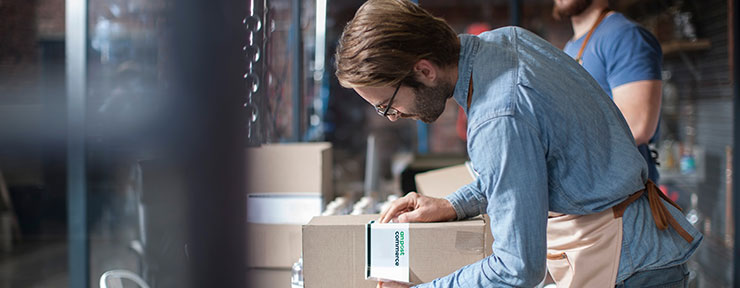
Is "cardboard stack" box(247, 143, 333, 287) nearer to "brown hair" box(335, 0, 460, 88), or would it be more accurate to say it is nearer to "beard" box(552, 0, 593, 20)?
"brown hair" box(335, 0, 460, 88)

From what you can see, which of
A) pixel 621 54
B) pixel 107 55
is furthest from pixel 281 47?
pixel 107 55

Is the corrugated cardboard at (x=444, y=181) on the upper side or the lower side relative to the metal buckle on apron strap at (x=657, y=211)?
lower

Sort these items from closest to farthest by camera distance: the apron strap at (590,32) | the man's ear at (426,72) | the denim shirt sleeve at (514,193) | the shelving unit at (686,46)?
the denim shirt sleeve at (514,193) < the man's ear at (426,72) < the apron strap at (590,32) < the shelving unit at (686,46)

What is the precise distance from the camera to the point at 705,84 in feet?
12.1

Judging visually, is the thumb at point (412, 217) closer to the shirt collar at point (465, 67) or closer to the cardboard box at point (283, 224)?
the shirt collar at point (465, 67)

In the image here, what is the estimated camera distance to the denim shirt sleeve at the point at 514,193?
76 cm

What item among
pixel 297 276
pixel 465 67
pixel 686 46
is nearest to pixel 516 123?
pixel 465 67

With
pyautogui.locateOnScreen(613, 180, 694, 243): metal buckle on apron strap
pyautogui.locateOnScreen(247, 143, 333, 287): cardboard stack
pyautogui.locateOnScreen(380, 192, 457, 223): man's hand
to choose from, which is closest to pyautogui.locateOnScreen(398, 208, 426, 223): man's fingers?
pyautogui.locateOnScreen(380, 192, 457, 223): man's hand

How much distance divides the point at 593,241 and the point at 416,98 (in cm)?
40

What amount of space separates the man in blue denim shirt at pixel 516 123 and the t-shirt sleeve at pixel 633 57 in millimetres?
558

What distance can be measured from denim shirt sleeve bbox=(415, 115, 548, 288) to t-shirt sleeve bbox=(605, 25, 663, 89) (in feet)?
2.54

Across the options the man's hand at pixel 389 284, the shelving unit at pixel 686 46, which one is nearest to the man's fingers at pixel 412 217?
the man's hand at pixel 389 284

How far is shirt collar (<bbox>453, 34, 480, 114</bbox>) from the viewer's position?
881 millimetres

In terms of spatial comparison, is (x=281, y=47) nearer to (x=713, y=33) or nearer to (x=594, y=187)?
(x=713, y=33)
